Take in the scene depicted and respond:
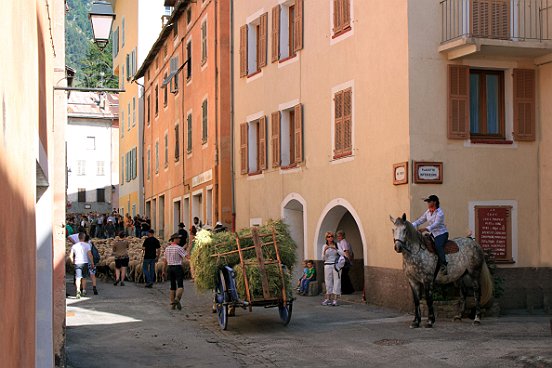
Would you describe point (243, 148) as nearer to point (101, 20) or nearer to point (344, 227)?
point (344, 227)

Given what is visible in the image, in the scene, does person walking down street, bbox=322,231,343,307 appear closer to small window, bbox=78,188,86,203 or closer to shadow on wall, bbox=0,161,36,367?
shadow on wall, bbox=0,161,36,367

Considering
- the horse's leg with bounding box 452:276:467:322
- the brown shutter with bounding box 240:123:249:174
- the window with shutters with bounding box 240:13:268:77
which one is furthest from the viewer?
the brown shutter with bounding box 240:123:249:174

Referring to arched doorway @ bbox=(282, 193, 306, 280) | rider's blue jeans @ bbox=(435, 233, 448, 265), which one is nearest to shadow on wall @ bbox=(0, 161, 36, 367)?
rider's blue jeans @ bbox=(435, 233, 448, 265)

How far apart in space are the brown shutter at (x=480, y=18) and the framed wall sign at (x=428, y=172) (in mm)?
2818

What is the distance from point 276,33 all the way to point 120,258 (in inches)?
327

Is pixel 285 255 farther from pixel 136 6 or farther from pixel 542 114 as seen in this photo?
pixel 136 6

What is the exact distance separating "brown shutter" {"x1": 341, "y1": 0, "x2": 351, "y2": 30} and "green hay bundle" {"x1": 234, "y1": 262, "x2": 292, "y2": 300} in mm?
7749

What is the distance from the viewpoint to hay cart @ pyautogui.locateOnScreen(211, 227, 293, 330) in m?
15.9

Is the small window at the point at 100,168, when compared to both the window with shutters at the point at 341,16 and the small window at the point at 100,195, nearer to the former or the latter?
the small window at the point at 100,195

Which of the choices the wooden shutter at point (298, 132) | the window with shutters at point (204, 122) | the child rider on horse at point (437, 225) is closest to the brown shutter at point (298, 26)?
the wooden shutter at point (298, 132)

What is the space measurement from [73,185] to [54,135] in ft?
213

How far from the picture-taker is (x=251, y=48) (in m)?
28.3

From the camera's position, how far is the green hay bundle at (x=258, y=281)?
52.1ft

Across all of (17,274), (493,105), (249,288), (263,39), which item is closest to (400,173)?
(493,105)
